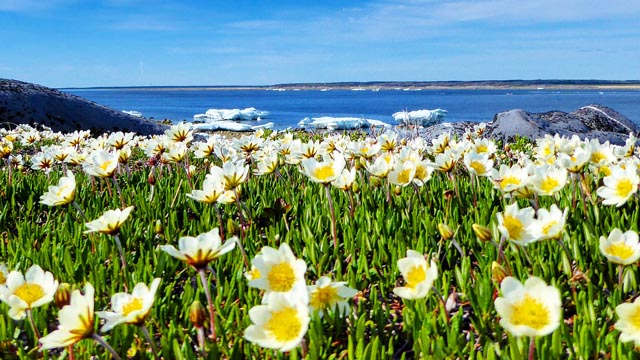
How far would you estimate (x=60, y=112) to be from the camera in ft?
48.4

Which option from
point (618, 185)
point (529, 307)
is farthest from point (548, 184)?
point (529, 307)

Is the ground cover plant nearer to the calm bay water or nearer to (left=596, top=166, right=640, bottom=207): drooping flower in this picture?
(left=596, top=166, right=640, bottom=207): drooping flower

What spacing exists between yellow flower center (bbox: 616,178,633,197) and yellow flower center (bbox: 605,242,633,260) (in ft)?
2.16

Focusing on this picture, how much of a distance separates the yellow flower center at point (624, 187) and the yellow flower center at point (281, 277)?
161 centimetres

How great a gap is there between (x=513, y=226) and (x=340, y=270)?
0.76 m

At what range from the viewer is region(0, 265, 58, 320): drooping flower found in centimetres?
187

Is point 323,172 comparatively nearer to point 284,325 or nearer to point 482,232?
point 482,232

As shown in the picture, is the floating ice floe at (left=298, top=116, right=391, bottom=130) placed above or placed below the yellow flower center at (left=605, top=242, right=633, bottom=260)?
below

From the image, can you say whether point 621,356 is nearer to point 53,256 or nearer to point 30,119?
point 53,256

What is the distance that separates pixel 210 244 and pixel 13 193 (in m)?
3.13

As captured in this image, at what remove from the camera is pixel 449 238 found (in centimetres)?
218

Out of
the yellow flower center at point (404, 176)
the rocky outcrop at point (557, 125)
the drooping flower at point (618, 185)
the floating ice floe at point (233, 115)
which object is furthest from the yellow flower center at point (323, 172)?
the floating ice floe at point (233, 115)

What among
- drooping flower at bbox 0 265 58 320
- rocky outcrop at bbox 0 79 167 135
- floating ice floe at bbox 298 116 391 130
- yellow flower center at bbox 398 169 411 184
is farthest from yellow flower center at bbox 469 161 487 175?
floating ice floe at bbox 298 116 391 130

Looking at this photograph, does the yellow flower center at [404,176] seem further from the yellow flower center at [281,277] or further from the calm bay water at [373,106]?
the calm bay water at [373,106]
